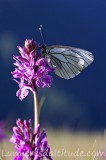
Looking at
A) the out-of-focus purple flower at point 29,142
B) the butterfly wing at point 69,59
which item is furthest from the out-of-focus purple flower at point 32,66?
the butterfly wing at point 69,59

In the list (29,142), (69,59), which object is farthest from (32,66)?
(69,59)

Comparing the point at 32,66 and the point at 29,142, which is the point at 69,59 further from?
the point at 29,142

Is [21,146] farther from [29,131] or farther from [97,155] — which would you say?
[97,155]

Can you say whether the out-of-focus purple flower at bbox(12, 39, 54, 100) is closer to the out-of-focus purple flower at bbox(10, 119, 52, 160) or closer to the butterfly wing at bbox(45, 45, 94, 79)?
the out-of-focus purple flower at bbox(10, 119, 52, 160)

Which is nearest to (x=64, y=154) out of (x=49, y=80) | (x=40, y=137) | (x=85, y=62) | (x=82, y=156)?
(x=82, y=156)

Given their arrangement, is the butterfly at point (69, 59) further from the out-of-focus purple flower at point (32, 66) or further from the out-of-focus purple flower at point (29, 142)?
the out-of-focus purple flower at point (29, 142)

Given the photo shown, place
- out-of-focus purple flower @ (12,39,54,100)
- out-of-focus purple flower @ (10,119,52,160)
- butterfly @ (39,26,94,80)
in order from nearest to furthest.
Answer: out-of-focus purple flower @ (10,119,52,160) < out-of-focus purple flower @ (12,39,54,100) < butterfly @ (39,26,94,80)

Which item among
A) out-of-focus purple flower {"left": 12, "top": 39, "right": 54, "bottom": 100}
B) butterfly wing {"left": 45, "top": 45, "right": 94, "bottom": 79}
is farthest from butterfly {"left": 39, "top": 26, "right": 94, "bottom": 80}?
out-of-focus purple flower {"left": 12, "top": 39, "right": 54, "bottom": 100}
